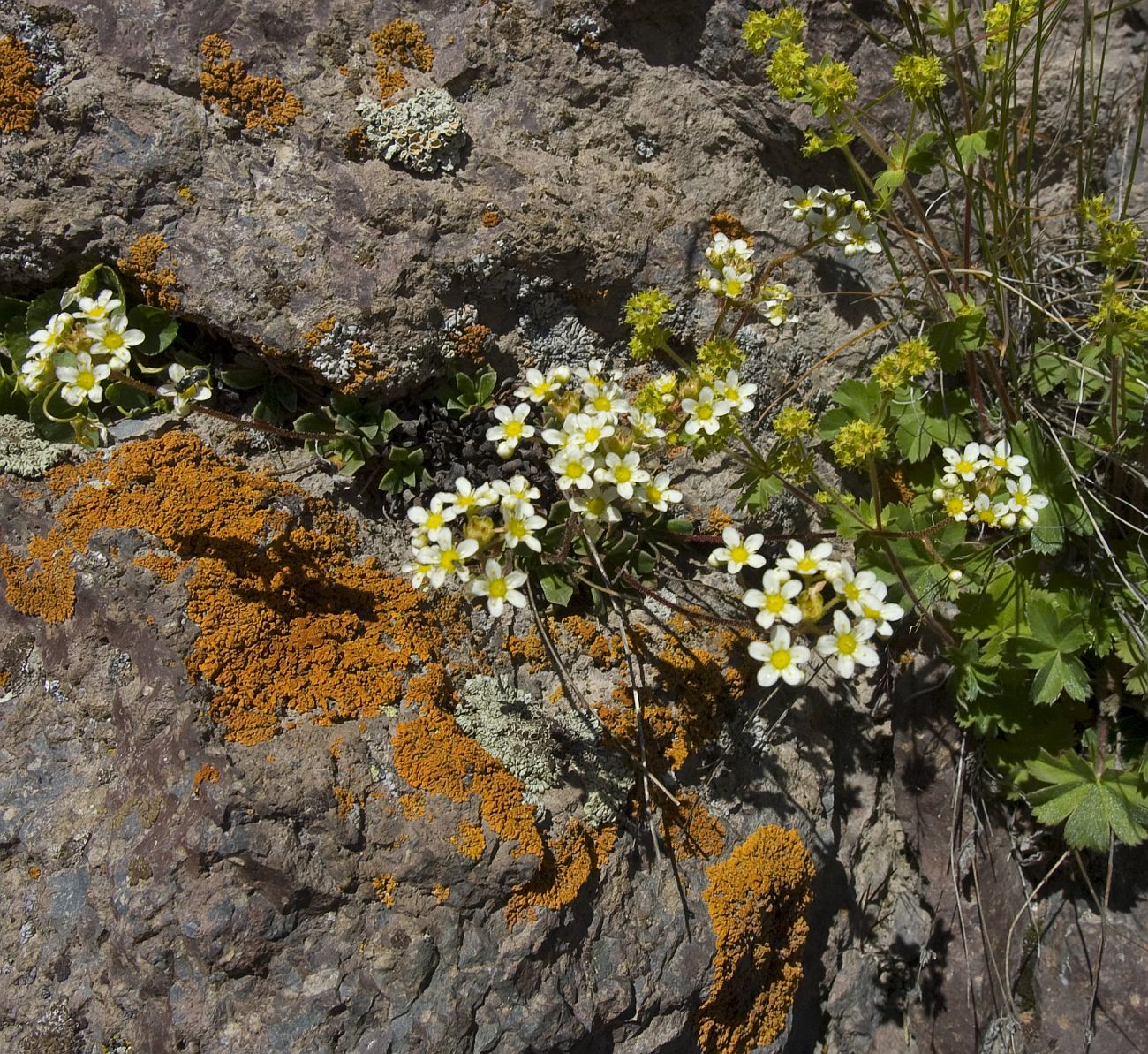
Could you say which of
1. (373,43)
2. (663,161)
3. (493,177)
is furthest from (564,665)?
(373,43)

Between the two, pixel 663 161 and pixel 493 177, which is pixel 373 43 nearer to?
pixel 493 177

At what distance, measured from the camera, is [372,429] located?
3.27 meters

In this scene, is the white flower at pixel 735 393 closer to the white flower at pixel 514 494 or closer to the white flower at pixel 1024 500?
the white flower at pixel 514 494

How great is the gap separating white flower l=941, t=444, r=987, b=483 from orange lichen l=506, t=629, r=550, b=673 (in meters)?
1.59

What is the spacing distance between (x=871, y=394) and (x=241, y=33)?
9.17 feet

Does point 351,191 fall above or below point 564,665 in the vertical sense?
above

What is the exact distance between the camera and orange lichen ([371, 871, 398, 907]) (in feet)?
8.80

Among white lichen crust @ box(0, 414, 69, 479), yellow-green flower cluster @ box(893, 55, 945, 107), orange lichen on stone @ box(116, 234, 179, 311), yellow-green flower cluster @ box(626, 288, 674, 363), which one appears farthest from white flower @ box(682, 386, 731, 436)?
white lichen crust @ box(0, 414, 69, 479)

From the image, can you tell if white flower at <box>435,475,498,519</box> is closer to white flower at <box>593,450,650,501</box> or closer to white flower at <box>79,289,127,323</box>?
white flower at <box>593,450,650,501</box>

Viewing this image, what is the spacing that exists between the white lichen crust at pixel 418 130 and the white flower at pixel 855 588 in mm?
2180

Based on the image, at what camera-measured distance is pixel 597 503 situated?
283cm

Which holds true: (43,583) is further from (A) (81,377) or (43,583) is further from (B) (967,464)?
(B) (967,464)

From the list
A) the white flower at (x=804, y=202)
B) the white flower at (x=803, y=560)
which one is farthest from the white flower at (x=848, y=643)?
the white flower at (x=804, y=202)

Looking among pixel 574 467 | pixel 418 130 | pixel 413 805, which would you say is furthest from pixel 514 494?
pixel 418 130
